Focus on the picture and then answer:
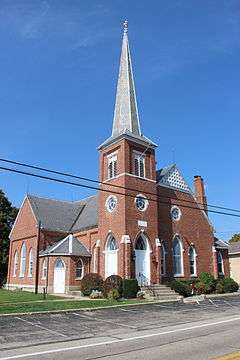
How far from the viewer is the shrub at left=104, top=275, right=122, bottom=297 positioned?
1030 inches

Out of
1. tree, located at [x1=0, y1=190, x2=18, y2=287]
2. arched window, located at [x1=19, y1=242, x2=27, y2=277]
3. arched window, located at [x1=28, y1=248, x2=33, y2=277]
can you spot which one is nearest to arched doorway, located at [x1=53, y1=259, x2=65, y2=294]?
arched window, located at [x1=28, y1=248, x2=33, y2=277]

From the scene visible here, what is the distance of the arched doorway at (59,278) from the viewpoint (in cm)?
3072

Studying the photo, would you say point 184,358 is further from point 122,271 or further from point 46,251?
point 46,251

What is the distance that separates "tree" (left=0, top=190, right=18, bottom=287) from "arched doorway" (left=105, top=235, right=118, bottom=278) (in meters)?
17.8

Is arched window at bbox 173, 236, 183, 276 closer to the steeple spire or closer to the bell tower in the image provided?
the bell tower

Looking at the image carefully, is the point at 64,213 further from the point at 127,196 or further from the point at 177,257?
the point at 177,257

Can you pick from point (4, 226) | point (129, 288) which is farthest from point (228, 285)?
point (4, 226)

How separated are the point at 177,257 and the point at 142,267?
487 cm

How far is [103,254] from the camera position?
30.0m

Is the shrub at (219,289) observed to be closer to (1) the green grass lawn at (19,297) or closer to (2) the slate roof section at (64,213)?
(2) the slate roof section at (64,213)

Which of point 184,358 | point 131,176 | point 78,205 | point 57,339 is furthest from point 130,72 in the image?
point 184,358

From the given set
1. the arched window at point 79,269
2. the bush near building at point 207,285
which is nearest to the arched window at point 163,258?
the bush near building at point 207,285

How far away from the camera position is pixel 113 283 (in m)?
26.5

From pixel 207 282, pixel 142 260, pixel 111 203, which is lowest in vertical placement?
pixel 207 282
